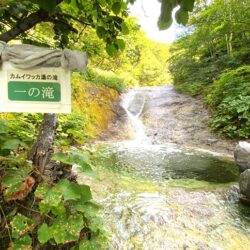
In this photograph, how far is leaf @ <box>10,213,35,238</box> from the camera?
1559 mm

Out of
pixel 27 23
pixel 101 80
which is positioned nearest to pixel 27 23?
pixel 27 23

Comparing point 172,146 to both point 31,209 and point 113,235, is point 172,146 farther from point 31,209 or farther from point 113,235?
point 31,209

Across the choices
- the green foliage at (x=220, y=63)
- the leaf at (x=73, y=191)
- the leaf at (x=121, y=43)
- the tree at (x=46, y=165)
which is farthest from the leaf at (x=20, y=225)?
the green foliage at (x=220, y=63)

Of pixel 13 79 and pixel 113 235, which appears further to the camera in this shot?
pixel 113 235

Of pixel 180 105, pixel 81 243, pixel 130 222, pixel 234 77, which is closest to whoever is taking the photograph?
pixel 81 243

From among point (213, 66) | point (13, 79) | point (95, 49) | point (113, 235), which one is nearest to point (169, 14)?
point (13, 79)

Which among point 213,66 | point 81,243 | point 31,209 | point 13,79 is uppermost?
point 213,66

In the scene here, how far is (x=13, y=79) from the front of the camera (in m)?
1.60

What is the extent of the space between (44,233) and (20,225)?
0.49 ft

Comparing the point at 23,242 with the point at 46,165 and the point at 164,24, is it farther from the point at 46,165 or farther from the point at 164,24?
the point at 164,24

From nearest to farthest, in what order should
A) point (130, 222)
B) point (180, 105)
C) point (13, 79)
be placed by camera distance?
point (13, 79) → point (130, 222) → point (180, 105)

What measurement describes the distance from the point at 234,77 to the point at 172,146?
3229 millimetres

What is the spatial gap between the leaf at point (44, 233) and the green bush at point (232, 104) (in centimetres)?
616

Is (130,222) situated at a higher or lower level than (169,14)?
lower
